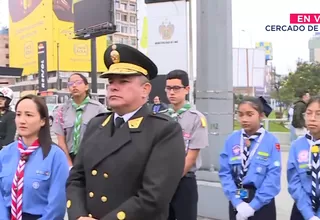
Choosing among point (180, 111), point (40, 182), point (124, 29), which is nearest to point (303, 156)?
point (180, 111)

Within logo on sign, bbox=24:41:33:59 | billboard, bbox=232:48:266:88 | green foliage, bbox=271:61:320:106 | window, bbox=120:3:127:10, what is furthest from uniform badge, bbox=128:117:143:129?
window, bbox=120:3:127:10

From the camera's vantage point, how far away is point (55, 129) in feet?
15.6

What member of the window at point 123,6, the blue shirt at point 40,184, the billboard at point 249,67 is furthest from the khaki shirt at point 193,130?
the window at point 123,6

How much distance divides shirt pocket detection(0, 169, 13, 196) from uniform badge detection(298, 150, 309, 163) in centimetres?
215

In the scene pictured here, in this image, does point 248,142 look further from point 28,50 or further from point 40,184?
point 28,50

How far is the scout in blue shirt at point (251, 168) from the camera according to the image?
3.52 metres

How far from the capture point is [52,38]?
59.8 m

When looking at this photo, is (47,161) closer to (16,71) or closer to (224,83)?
(224,83)

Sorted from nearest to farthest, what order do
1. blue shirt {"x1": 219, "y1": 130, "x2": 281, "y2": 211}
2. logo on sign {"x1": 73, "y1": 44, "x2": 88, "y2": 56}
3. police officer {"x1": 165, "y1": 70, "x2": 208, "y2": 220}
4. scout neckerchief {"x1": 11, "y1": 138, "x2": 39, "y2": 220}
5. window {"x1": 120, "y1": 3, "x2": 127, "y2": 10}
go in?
1. scout neckerchief {"x1": 11, "y1": 138, "x2": 39, "y2": 220}
2. blue shirt {"x1": 219, "y1": 130, "x2": 281, "y2": 211}
3. police officer {"x1": 165, "y1": 70, "x2": 208, "y2": 220}
4. logo on sign {"x1": 73, "y1": 44, "x2": 88, "y2": 56}
5. window {"x1": 120, "y1": 3, "x2": 127, "y2": 10}

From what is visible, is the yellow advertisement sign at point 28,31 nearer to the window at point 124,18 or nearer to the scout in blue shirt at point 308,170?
the window at point 124,18

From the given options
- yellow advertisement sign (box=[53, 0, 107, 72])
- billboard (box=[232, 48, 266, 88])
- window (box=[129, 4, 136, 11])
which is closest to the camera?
A: billboard (box=[232, 48, 266, 88])

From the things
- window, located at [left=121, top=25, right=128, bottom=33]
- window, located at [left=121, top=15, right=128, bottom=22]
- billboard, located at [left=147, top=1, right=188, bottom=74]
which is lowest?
billboard, located at [left=147, top=1, right=188, bottom=74]

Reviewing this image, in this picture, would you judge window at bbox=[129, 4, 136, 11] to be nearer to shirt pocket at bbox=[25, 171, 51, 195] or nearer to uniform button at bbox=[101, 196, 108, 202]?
shirt pocket at bbox=[25, 171, 51, 195]

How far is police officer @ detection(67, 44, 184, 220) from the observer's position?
7.32 feet
